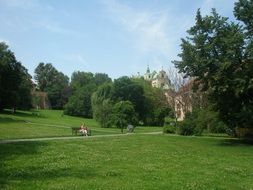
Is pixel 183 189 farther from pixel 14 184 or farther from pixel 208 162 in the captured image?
pixel 208 162

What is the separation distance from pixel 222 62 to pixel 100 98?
6350 centimetres

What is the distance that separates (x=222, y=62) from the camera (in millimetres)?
35531

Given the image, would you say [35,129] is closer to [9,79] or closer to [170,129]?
[170,129]

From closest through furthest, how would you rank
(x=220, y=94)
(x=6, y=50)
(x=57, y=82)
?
(x=220, y=94), (x=6, y=50), (x=57, y=82)

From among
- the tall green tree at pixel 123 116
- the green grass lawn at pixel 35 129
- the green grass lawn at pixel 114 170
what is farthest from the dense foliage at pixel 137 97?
the green grass lawn at pixel 114 170

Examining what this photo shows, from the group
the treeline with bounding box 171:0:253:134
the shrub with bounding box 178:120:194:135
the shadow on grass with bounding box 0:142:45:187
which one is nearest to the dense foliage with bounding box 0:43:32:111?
the shrub with bounding box 178:120:194:135

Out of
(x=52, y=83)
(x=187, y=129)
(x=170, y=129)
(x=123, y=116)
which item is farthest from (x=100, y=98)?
(x=52, y=83)

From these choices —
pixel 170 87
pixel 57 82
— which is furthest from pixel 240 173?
pixel 57 82

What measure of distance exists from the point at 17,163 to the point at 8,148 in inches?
237

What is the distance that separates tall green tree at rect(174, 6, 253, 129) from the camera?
3538 cm

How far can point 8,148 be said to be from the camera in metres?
23.7

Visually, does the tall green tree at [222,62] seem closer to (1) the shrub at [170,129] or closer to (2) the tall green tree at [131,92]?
(1) the shrub at [170,129]

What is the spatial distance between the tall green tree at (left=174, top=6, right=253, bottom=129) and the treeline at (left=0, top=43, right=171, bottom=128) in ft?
71.9

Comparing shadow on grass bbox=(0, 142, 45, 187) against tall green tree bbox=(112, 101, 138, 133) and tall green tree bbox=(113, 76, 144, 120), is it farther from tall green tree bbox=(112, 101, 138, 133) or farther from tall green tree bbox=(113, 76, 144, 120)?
tall green tree bbox=(113, 76, 144, 120)
